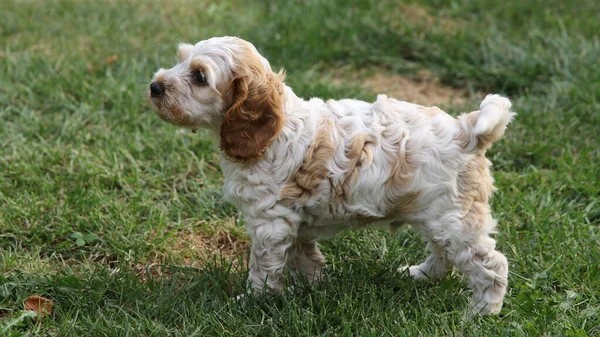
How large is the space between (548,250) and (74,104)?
4338 millimetres

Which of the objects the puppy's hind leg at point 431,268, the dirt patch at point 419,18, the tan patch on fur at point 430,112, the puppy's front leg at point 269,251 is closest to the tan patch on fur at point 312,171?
the puppy's front leg at point 269,251

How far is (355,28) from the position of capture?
833 centimetres

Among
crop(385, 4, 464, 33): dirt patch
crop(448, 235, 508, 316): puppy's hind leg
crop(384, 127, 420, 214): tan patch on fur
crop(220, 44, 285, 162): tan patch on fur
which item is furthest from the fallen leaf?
crop(385, 4, 464, 33): dirt patch

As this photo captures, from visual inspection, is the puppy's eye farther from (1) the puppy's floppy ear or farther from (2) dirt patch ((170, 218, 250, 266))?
(2) dirt patch ((170, 218, 250, 266))

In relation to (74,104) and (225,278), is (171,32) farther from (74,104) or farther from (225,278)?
(225,278)

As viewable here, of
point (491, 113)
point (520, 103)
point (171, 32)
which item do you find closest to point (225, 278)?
point (491, 113)

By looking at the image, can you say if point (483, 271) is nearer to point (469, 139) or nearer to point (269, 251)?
point (469, 139)

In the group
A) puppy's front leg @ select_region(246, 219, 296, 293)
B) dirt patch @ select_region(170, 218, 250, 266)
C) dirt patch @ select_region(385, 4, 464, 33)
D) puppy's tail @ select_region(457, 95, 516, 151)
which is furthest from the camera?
dirt patch @ select_region(385, 4, 464, 33)

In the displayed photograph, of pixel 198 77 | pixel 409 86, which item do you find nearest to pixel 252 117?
pixel 198 77

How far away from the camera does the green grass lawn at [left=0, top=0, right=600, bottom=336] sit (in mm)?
4285

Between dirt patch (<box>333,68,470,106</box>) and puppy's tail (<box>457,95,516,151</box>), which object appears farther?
dirt patch (<box>333,68,470,106</box>)

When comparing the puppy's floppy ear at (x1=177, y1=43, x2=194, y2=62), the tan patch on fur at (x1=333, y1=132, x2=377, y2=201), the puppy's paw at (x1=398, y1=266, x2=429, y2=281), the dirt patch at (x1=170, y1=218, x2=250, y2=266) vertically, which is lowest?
the dirt patch at (x1=170, y1=218, x2=250, y2=266)

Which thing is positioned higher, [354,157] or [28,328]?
[354,157]

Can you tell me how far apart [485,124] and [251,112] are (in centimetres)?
124
